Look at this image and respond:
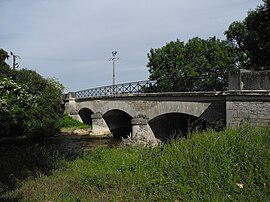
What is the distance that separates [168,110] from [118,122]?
49.2ft

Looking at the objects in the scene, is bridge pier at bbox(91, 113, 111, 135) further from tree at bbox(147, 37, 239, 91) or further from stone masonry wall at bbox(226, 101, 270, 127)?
stone masonry wall at bbox(226, 101, 270, 127)

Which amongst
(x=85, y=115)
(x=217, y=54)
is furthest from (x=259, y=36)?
(x=85, y=115)

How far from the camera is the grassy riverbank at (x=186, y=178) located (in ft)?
16.0

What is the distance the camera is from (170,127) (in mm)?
23516

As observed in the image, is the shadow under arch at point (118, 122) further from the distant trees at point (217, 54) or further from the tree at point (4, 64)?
the tree at point (4, 64)

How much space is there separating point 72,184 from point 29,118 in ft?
79.2

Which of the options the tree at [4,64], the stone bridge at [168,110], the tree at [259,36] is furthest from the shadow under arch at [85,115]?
the tree at [259,36]

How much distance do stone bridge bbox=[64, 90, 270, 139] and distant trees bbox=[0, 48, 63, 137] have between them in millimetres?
3885

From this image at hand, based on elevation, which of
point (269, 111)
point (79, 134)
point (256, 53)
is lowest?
point (79, 134)

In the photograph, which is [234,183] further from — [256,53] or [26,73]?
[26,73]

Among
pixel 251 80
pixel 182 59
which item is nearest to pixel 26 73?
pixel 182 59

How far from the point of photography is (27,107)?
26.8 m

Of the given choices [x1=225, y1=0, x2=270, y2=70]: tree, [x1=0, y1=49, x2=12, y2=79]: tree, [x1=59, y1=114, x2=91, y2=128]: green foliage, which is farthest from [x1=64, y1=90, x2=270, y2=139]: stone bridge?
[x1=0, y1=49, x2=12, y2=79]: tree

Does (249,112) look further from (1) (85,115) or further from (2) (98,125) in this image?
(1) (85,115)
